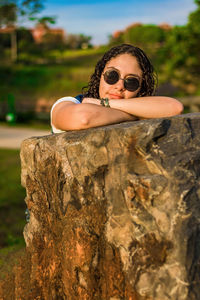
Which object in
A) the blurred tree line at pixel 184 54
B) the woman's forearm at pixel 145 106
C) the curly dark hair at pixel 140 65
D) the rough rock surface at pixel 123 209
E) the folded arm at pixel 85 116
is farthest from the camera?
the blurred tree line at pixel 184 54

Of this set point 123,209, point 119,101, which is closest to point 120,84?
point 119,101

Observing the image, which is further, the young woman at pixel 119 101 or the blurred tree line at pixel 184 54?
the blurred tree line at pixel 184 54

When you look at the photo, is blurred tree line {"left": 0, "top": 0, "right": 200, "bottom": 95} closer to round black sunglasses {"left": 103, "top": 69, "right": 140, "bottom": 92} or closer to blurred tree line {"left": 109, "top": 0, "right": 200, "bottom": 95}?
blurred tree line {"left": 109, "top": 0, "right": 200, "bottom": 95}

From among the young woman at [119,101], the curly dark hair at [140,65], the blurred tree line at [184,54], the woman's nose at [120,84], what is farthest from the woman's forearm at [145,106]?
the blurred tree line at [184,54]

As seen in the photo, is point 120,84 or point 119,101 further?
point 120,84

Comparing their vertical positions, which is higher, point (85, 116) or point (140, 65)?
point (140, 65)

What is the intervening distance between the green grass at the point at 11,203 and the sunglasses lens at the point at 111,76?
7.44 ft

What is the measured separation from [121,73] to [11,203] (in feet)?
12.9

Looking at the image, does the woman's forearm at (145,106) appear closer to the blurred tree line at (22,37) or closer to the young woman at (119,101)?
the young woman at (119,101)

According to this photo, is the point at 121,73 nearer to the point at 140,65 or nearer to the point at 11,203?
the point at 140,65

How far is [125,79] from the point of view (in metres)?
2.39

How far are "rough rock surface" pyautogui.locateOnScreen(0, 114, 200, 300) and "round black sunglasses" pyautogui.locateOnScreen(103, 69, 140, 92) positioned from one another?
472 mm

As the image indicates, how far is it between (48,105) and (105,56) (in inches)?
540

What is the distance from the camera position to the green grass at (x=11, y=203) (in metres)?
4.74
